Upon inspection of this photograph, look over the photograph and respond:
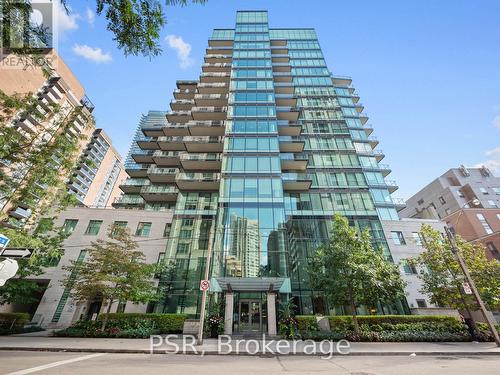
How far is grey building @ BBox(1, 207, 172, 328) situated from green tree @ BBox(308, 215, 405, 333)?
58.8ft

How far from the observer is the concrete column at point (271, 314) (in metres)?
18.2

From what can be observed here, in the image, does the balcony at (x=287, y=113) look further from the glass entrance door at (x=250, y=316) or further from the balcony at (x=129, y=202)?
the glass entrance door at (x=250, y=316)

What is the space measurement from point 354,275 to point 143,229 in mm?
23822

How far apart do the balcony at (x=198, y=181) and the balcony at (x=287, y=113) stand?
14.9 meters

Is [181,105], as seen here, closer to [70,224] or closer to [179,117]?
[179,117]

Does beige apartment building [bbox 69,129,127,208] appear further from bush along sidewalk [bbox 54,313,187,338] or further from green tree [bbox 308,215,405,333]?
green tree [bbox 308,215,405,333]

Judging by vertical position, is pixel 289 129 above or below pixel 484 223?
above

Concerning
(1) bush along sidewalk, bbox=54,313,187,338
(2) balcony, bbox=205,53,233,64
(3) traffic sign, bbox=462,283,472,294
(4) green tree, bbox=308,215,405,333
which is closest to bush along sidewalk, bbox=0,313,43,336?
(1) bush along sidewalk, bbox=54,313,187,338

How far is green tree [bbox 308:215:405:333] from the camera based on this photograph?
641 inches

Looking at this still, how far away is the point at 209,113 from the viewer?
36.8 m

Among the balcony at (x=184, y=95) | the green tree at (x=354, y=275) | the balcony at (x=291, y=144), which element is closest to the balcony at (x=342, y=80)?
the balcony at (x=291, y=144)

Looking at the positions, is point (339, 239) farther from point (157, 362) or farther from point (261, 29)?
point (261, 29)

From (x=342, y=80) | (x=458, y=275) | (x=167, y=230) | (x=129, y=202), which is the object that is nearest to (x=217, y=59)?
(x=342, y=80)

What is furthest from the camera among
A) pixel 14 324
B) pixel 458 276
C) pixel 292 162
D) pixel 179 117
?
pixel 179 117
